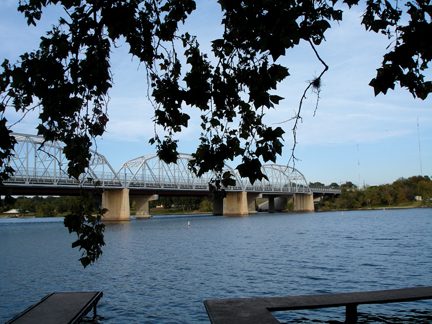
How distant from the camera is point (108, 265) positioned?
25.8 metres

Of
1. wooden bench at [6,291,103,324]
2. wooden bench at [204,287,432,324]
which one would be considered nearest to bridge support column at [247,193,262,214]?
wooden bench at [6,291,103,324]

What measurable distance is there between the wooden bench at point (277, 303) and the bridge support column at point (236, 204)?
400 ft

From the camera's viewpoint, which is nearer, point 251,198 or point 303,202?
point 251,198

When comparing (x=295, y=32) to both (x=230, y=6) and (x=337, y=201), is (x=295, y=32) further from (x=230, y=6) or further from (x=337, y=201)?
(x=337, y=201)

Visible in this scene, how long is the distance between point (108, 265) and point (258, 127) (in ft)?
74.0

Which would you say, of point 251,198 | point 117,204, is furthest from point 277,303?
point 251,198

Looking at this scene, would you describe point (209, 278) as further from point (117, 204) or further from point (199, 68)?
point (117, 204)

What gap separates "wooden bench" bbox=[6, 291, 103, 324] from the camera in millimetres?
8894

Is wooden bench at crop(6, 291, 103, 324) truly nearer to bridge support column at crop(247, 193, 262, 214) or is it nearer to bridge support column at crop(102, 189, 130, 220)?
bridge support column at crop(102, 189, 130, 220)

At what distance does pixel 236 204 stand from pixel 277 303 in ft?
414

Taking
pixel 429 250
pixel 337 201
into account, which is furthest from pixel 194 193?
pixel 337 201

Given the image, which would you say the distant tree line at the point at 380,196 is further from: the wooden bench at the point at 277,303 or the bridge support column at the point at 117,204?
the wooden bench at the point at 277,303

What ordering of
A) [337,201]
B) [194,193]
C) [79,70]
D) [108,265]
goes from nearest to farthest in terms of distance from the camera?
[79,70]
[108,265]
[194,193]
[337,201]

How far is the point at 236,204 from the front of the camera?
134000 millimetres
